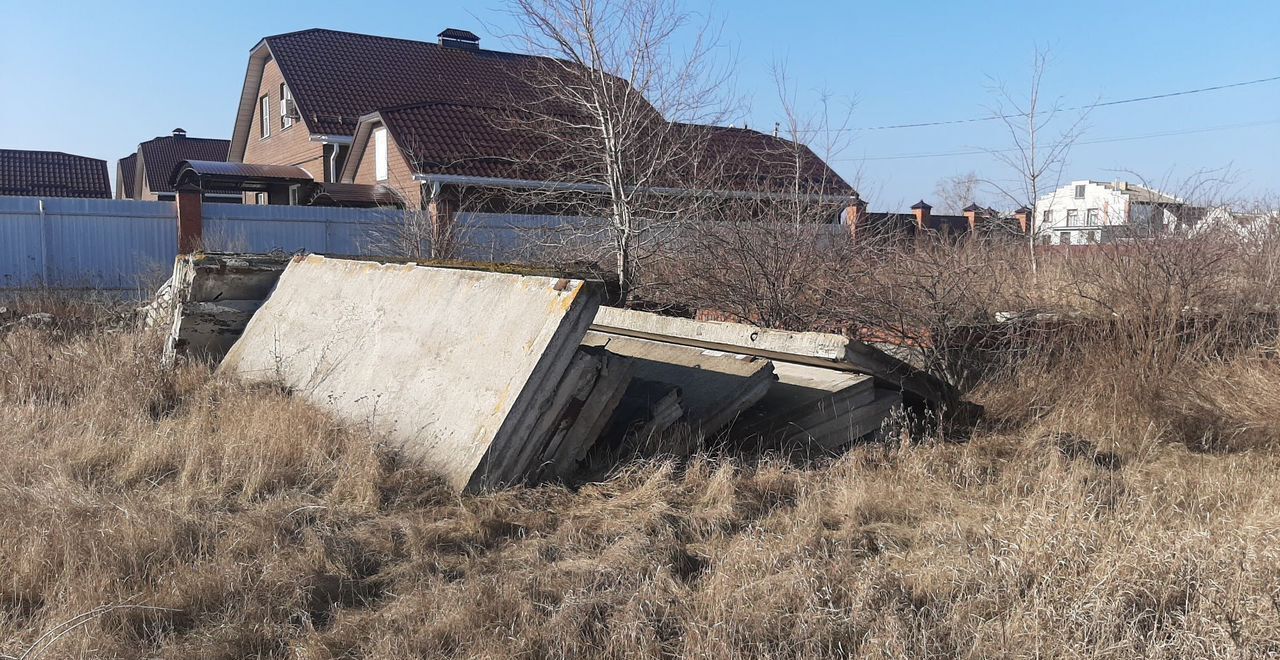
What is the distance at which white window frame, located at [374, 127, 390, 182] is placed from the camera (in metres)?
21.3

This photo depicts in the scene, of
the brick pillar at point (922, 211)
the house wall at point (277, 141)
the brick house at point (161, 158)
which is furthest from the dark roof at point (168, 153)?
the brick pillar at point (922, 211)

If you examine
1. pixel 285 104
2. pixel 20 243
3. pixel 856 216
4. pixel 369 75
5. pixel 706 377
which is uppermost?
pixel 369 75

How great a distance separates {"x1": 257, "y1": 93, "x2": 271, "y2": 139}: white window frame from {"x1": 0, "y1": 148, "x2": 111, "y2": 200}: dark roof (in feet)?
23.0

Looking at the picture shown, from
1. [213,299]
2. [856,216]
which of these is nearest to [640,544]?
[213,299]

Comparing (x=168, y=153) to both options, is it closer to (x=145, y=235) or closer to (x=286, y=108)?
(x=286, y=108)

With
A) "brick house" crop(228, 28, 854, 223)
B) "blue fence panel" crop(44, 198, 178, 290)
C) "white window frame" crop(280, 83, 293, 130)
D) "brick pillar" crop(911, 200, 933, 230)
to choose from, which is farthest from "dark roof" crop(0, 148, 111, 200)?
"brick pillar" crop(911, 200, 933, 230)

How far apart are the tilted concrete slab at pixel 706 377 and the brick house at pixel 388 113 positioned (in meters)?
11.0

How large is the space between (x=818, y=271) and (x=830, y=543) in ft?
12.1

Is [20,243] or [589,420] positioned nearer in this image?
[589,420]

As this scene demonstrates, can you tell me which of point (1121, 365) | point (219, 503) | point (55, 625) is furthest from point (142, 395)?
point (1121, 365)

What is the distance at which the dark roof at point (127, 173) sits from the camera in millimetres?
40812

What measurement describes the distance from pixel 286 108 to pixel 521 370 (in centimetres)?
2303

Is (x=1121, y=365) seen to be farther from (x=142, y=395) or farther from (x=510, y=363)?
(x=142, y=395)

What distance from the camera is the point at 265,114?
88.5ft
